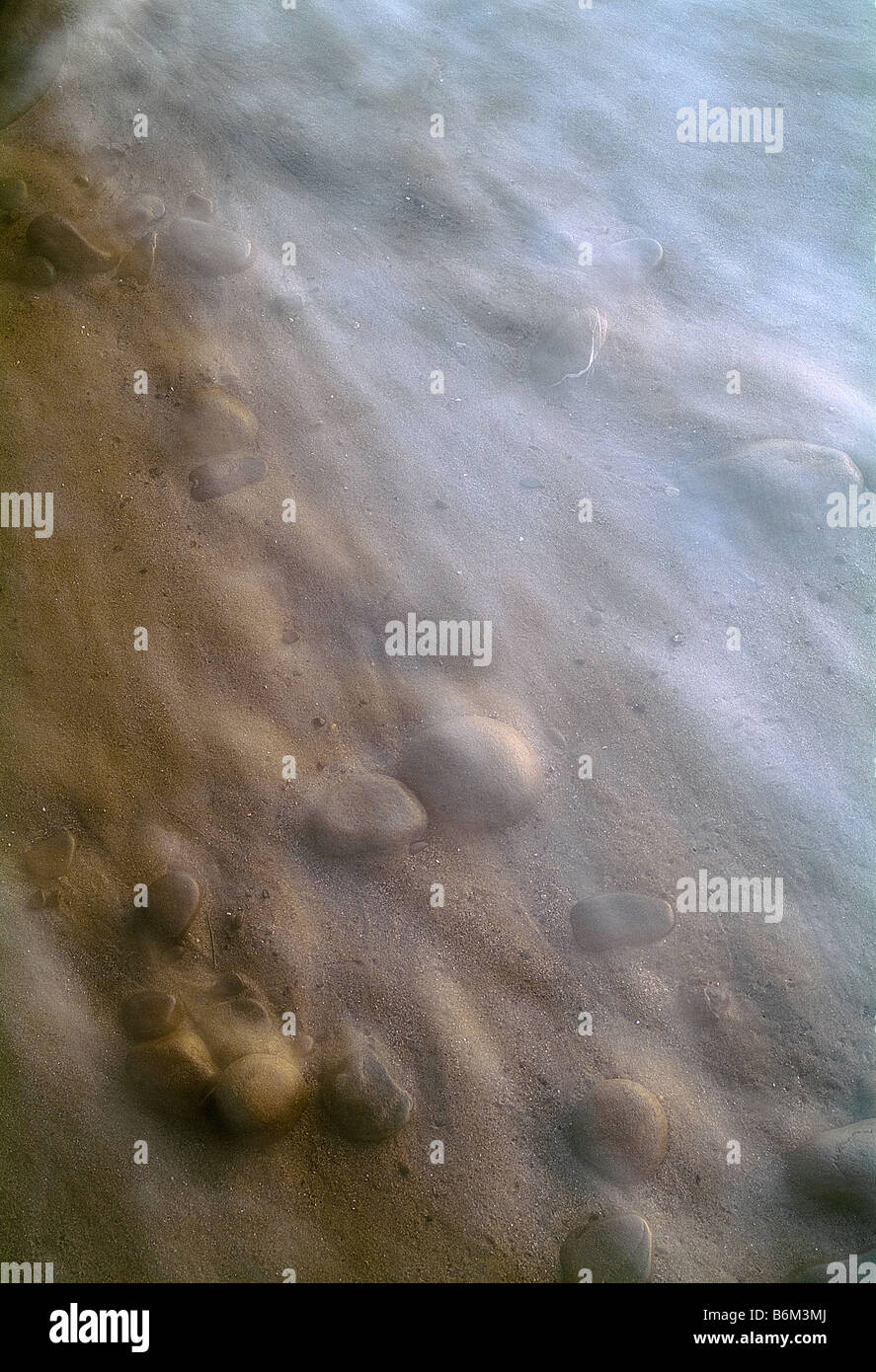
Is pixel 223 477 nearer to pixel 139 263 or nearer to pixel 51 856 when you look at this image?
pixel 139 263

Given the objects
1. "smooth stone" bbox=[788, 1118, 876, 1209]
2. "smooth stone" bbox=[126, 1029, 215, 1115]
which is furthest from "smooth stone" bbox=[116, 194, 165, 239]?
"smooth stone" bbox=[788, 1118, 876, 1209]

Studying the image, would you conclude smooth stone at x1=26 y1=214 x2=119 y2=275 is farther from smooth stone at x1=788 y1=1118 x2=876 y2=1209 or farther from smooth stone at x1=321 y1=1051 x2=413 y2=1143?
smooth stone at x1=788 y1=1118 x2=876 y2=1209

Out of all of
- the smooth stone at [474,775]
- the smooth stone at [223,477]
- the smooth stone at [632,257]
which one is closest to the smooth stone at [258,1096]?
the smooth stone at [474,775]

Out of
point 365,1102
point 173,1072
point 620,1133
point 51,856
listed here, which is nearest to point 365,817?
point 365,1102

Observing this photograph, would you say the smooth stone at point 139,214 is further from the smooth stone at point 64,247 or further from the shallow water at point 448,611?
the smooth stone at point 64,247

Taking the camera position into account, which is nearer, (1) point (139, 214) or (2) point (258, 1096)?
(2) point (258, 1096)

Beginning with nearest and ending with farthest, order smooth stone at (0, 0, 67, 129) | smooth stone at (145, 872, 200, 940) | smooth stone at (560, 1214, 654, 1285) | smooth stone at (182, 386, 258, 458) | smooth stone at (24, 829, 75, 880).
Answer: smooth stone at (560, 1214, 654, 1285), smooth stone at (145, 872, 200, 940), smooth stone at (24, 829, 75, 880), smooth stone at (182, 386, 258, 458), smooth stone at (0, 0, 67, 129)
